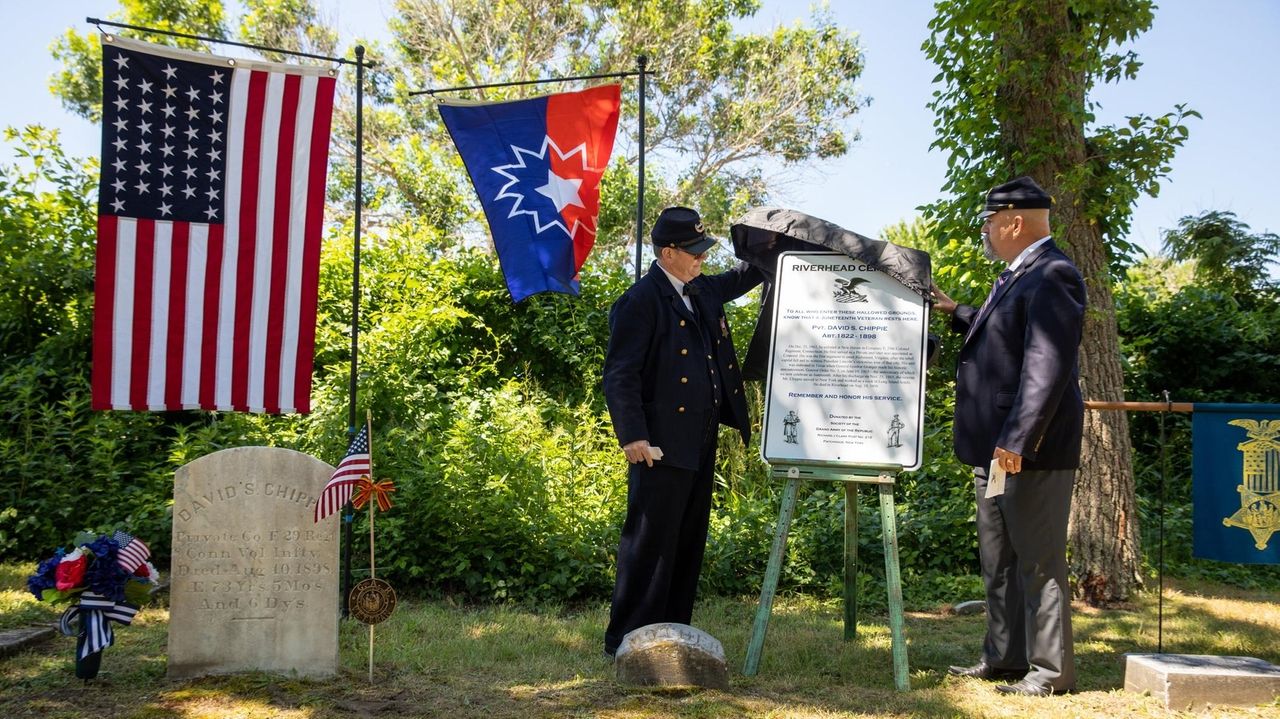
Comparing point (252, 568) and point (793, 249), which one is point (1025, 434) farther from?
point (252, 568)

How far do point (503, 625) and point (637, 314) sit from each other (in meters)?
1.99

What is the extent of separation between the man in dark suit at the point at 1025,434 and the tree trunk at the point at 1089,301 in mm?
2186

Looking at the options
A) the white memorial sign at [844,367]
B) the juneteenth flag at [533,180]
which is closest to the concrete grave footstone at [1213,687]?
the white memorial sign at [844,367]

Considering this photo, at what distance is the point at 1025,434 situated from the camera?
146 inches

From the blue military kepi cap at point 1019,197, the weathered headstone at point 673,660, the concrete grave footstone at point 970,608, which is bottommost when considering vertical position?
the concrete grave footstone at point 970,608

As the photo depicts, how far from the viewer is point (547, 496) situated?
248 inches

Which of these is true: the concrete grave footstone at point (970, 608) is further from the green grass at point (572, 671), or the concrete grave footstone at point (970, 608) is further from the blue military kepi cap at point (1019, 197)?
the blue military kepi cap at point (1019, 197)

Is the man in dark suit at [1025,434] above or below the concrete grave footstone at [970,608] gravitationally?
above

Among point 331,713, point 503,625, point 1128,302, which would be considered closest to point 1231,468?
point 503,625

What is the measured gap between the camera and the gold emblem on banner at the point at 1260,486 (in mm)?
4270

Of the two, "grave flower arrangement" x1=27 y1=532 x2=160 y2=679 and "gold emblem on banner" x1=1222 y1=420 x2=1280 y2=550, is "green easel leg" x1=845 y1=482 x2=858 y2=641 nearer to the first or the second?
"gold emblem on banner" x1=1222 y1=420 x2=1280 y2=550

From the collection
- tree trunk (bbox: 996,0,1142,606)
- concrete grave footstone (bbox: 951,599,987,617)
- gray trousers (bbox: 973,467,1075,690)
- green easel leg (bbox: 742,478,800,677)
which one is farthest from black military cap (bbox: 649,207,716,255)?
concrete grave footstone (bbox: 951,599,987,617)

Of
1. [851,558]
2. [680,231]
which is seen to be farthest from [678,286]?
[851,558]

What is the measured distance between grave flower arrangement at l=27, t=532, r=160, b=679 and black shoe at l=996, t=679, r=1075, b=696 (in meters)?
3.58
